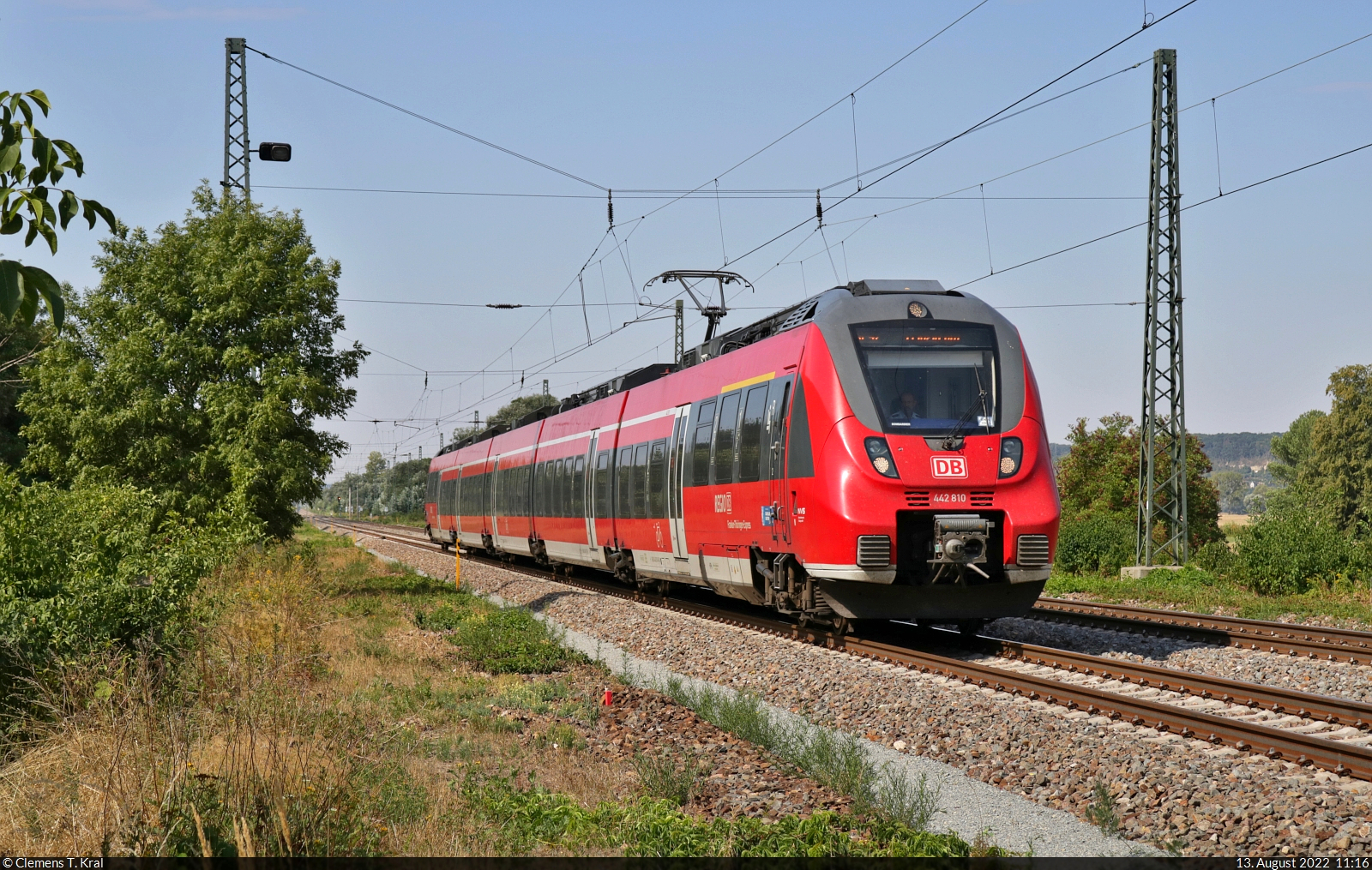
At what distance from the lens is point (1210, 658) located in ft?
38.7

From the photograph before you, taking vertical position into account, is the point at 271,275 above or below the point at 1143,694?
above

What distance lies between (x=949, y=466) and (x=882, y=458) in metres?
0.74

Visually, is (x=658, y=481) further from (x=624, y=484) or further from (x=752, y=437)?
(x=752, y=437)

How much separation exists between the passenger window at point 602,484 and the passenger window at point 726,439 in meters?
6.79

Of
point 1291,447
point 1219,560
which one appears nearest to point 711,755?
point 1219,560

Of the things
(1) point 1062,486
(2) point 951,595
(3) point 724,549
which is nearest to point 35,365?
(3) point 724,549

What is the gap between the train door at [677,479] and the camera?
58.2 ft

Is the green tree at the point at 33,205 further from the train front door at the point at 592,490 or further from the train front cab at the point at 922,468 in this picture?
the train front door at the point at 592,490

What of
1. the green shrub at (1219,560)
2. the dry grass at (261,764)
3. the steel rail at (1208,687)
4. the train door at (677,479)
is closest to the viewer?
the dry grass at (261,764)

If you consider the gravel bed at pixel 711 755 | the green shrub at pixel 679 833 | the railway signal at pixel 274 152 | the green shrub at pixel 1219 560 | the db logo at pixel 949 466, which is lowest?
the gravel bed at pixel 711 755

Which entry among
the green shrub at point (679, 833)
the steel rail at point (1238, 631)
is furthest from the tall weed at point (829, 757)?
the steel rail at point (1238, 631)

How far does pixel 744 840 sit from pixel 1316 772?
3.86 meters

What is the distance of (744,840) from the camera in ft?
19.0

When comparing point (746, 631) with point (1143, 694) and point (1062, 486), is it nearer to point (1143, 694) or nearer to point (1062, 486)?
point (1143, 694)
